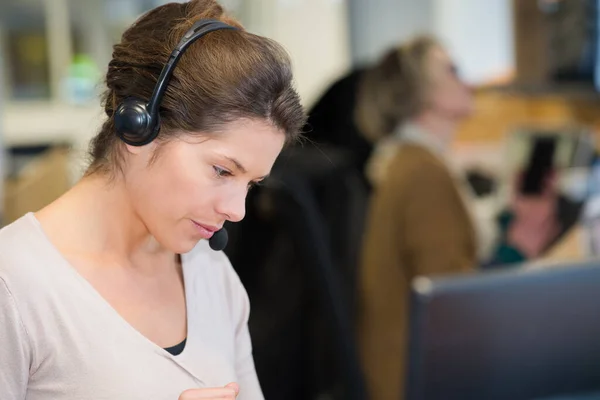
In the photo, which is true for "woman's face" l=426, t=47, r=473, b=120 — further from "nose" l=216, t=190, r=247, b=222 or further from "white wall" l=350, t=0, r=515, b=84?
"nose" l=216, t=190, r=247, b=222

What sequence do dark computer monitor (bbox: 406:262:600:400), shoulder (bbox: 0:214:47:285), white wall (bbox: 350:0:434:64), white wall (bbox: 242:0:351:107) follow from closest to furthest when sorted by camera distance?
shoulder (bbox: 0:214:47:285) → dark computer monitor (bbox: 406:262:600:400) → white wall (bbox: 350:0:434:64) → white wall (bbox: 242:0:351:107)

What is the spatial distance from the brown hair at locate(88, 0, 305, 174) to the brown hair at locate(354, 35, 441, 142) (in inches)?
69.0

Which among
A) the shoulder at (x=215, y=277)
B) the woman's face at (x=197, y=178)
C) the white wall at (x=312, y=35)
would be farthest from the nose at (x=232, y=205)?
the white wall at (x=312, y=35)

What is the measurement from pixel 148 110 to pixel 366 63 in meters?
3.34

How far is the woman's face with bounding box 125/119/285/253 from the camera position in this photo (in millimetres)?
733

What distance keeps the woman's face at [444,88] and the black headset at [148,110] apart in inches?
71.8

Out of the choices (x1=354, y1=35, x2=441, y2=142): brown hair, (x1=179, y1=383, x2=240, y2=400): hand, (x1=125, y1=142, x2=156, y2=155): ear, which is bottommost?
(x1=354, y1=35, x2=441, y2=142): brown hair

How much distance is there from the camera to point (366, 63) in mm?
3967

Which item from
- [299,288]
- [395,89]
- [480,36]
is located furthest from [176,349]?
[480,36]

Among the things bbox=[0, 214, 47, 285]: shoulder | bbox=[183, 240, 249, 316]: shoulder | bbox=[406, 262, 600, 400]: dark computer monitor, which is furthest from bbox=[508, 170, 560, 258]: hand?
bbox=[0, 214, 47, 285]: shoulder

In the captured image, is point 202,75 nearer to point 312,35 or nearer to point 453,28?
point 453,28

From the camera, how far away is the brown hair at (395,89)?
8.14 feet

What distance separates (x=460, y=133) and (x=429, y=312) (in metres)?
2.85

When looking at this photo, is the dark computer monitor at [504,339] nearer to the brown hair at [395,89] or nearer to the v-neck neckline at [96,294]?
the v-neck neckline at [96,294]
